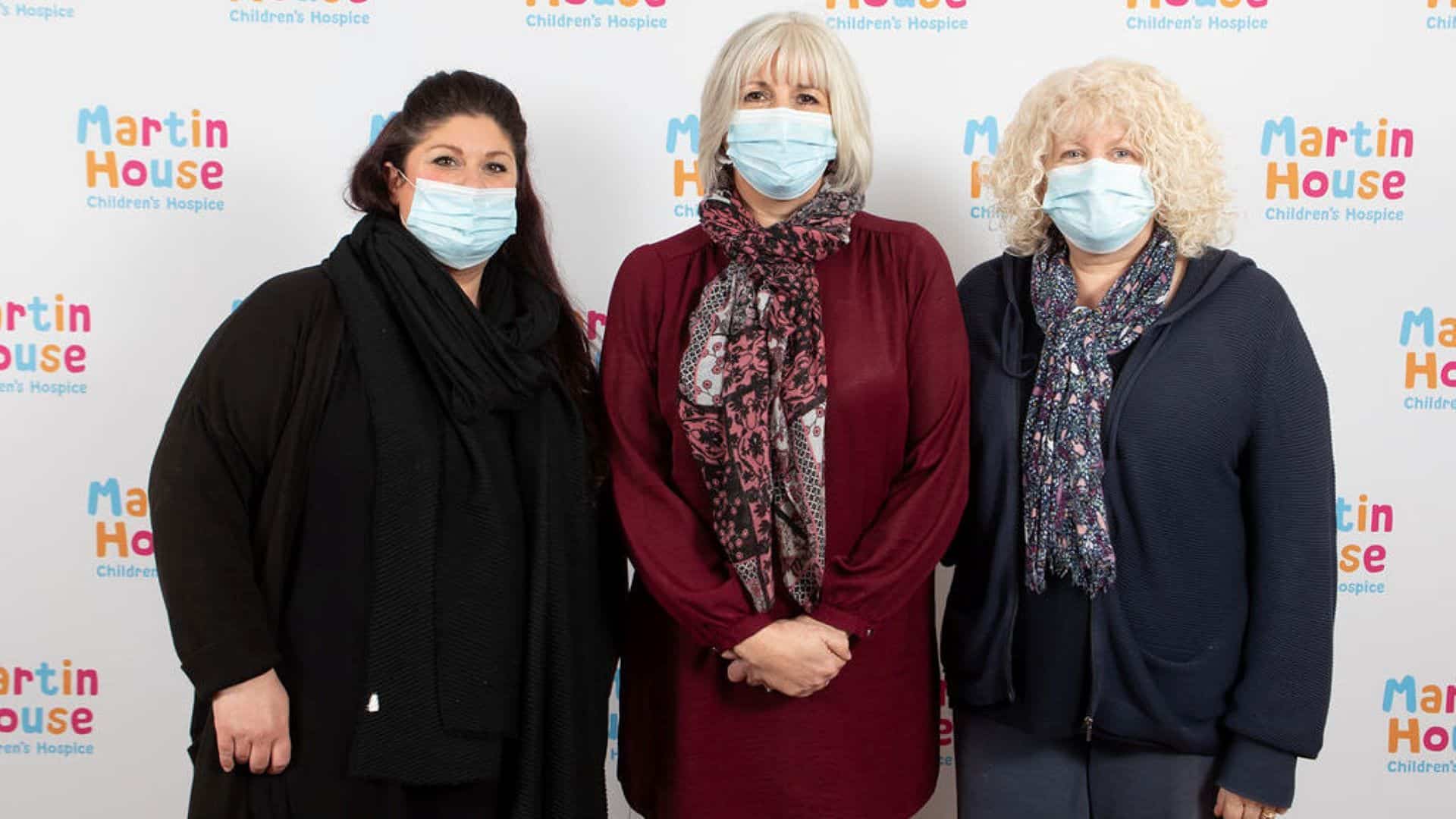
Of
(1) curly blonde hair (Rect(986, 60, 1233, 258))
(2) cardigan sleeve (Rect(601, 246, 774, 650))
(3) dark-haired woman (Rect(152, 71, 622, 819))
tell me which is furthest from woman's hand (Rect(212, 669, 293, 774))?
(1) curly blonde hair (Rect(986, 60, 1233, 258))

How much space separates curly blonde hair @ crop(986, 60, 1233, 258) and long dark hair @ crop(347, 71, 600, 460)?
0.73 m

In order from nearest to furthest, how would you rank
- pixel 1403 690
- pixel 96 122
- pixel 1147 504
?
pixel 1147 504 < pixel 96 122 < pixel 1403 690

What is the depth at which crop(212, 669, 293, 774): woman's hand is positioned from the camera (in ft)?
4.50

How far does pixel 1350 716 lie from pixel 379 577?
2.12m

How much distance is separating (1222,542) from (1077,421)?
0.27m

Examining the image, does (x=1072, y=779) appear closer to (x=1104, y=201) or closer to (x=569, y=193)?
(x=1104, y=201)

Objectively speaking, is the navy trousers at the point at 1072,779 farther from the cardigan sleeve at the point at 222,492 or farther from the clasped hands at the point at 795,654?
the cardigan sleeve at the point at 222,492

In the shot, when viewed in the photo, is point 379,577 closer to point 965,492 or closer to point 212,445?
point 212,445

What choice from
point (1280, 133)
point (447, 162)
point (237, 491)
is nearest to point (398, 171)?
point (447, 162)

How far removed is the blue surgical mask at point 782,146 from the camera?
5.07 ft

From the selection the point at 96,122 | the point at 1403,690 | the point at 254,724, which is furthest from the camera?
the point at 1403,690

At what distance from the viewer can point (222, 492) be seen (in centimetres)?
140

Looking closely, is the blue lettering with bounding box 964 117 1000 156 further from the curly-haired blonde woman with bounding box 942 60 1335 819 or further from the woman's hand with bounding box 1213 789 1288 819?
the woman's hand with bounding box 1213 789 1288 819

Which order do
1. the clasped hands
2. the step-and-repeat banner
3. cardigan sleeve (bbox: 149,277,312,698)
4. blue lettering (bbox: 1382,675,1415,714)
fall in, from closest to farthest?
cardigan sleeve (bbox: 149,277,312,698)
the clasped hands
the step-and-repeat banner
blue lettering (bbox: 1382,675,1415,714)
